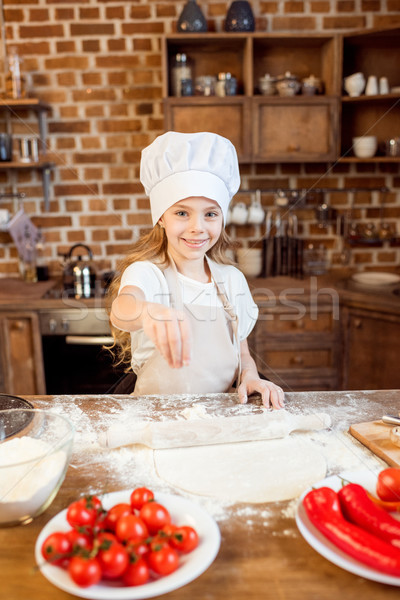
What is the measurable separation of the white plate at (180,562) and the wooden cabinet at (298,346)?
1.72 meters

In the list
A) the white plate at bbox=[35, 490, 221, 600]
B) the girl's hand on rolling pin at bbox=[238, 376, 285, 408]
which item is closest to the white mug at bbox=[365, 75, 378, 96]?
the girl's hand on rolling pin at bbox=[238, 376, 285, 408]

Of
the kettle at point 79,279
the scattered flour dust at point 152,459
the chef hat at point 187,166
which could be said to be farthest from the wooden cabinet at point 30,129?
the scattered flour dust at point 152,459

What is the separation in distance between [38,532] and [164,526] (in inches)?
8.0

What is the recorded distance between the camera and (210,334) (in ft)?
5.27

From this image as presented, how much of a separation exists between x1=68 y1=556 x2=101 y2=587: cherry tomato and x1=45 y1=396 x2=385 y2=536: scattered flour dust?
9.6 inches

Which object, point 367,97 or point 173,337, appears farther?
point 367,97

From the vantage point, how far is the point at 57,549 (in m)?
0.68

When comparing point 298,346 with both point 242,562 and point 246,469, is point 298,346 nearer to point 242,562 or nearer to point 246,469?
point 246,469

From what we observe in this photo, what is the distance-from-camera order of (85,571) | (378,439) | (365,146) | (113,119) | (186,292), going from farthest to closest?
1. (113,119)
2. (365,146)
3. (186,292)
4. (378,439)
5. (85,571)

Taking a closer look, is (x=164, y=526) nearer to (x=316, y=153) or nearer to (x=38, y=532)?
(x=38, y=532)

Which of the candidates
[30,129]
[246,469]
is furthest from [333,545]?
[30,129]

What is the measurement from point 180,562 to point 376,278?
227 centimetres

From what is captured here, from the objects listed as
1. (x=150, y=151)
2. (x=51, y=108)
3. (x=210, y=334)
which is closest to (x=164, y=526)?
(x=210, y=334)

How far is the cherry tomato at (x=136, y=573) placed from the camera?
667 mm
